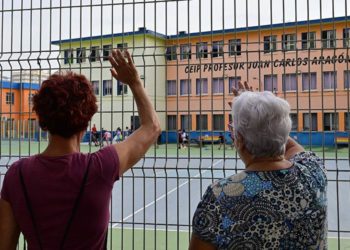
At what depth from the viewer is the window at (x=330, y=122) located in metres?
3.24

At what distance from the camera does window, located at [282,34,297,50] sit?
3.00 m

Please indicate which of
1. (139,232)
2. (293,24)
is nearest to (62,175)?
(293,24)

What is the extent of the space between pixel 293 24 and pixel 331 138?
3.76 feet

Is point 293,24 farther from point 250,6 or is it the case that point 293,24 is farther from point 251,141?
point 251,141

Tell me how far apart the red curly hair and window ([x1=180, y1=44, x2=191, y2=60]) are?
1568mm

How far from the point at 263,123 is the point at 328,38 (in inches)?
67.0

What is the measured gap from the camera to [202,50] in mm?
3268

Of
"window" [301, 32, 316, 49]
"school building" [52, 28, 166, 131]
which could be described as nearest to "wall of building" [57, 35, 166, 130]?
"school building" [52, 28, 166, 131]

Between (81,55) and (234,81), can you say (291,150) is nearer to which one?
(234,81)

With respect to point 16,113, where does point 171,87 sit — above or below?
above

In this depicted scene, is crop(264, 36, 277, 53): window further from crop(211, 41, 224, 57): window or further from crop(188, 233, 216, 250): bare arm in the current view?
crop(188, 233, 216, 250): bare arm

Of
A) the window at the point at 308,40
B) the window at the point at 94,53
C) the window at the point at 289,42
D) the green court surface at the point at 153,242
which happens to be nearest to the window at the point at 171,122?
the window at the point at 94,53

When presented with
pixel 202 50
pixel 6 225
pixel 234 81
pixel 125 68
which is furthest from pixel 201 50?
pixel 6 225

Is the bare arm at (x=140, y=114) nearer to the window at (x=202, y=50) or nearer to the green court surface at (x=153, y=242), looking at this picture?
the window at (x=202, y=50)
